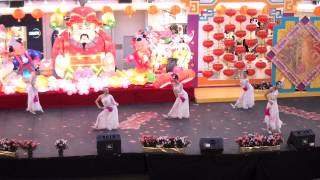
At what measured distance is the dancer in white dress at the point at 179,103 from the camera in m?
16.4

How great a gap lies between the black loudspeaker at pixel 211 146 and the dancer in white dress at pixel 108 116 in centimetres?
328

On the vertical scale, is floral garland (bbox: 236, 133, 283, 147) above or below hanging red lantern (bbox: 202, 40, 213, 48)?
below

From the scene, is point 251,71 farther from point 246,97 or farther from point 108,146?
point 108,146

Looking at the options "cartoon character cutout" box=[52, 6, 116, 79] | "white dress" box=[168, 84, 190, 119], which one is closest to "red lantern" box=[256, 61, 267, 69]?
"white dress" box=[168, 84, 190, 119]

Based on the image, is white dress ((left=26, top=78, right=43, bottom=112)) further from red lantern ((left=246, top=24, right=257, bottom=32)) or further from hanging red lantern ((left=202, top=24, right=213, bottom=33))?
red lantern ((left=246, top=24, right=257, bottom=32))

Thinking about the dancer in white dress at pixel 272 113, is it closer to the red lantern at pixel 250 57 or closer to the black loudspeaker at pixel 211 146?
the black loudspeaker at pixel 211 146

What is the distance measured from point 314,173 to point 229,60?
238 inches

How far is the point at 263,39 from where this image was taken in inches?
763

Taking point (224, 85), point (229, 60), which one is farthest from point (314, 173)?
point (224, 85)

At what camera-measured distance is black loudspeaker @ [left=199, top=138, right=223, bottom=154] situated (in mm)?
12898

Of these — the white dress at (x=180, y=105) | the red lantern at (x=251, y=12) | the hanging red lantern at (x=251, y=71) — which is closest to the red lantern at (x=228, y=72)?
the hanging red lantern at (x=251, y=71)

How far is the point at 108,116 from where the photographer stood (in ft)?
50.3

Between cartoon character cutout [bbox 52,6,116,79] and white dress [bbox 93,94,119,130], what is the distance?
126 inches

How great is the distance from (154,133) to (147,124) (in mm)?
905
